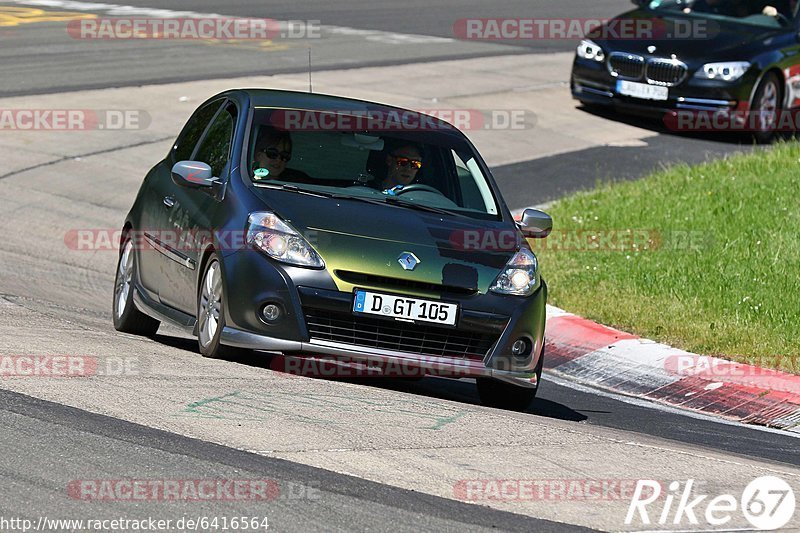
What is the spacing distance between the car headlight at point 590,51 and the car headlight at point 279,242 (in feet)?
37.7

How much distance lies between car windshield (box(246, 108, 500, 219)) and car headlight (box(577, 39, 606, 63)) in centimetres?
1006

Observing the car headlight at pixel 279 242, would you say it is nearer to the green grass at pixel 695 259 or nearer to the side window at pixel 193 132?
the side window at pixel 193 132

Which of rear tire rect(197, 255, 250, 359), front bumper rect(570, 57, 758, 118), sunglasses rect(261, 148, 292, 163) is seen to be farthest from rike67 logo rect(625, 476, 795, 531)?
front bumper rect(570, 57, 758, 118)

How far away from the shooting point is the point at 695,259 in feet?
39.5

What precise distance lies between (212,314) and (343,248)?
86cm

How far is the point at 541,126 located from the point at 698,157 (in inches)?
83.0

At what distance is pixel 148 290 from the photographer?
9.03 meters

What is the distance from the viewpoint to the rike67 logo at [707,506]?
5535mm

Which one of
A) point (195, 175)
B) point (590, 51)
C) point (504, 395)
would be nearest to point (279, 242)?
point (195, 175)

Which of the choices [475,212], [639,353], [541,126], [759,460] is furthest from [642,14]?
[759,460]

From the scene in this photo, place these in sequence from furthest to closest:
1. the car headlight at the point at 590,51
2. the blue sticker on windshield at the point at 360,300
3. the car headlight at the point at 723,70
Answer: the car headlight at the point at 590,51 → the car headlight at the point at 723,70 → the blue sticker on windshield at the point at 360,300

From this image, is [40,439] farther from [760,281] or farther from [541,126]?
[541,126]

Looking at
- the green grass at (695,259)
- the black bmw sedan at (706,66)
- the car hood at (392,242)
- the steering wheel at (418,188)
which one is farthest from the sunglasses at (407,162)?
the black bmw sedan at (706,66)

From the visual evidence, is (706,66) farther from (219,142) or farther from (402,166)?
(219,142)
